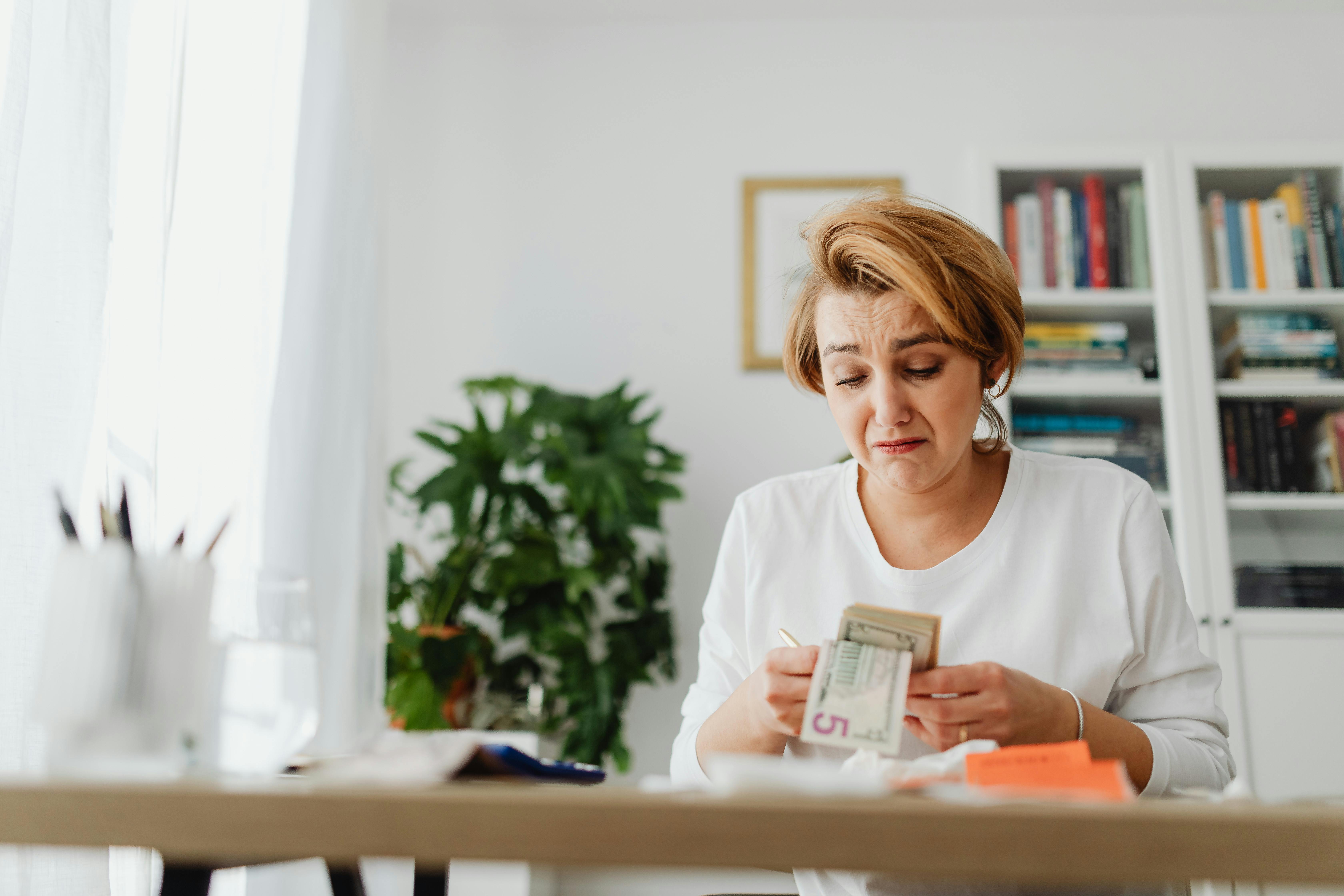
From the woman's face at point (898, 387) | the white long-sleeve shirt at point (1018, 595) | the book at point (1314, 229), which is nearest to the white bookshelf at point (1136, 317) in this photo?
the book at point (1314, 229)

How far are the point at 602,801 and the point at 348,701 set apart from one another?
1761 mm

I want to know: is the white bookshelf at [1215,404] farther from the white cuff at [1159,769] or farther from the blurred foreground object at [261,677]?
the blurred foreground object at [261,677]

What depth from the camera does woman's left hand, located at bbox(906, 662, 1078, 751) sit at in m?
0.81

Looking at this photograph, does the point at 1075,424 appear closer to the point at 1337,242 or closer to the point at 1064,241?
the point at 1064,241

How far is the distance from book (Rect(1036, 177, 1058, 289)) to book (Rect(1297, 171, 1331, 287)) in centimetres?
66

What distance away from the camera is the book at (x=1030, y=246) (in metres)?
2.61

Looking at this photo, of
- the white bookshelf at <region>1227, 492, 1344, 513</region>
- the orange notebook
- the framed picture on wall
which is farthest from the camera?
the framed picture on wall

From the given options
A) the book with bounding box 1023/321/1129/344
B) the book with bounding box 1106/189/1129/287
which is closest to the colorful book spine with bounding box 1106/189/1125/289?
the book with bounding box 1106/189/1129/287

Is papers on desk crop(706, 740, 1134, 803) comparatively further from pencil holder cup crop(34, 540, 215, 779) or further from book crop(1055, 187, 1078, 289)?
book crop(1055, 187, 1078, 289)

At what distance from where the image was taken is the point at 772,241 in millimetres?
2953

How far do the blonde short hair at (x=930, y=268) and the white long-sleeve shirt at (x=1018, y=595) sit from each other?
7.7 inches

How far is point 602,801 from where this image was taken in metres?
0.49

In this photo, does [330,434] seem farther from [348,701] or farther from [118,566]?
[118,566]

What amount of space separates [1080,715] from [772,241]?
2.24 meters
